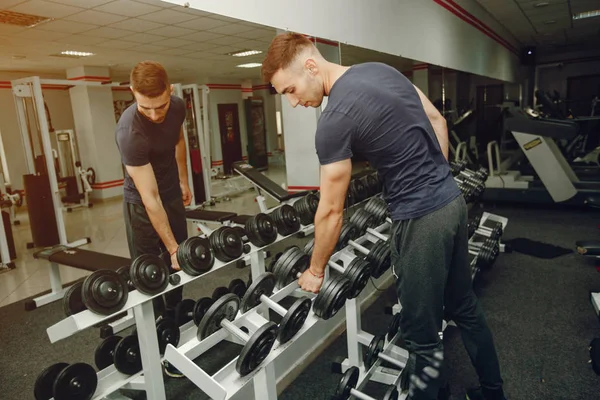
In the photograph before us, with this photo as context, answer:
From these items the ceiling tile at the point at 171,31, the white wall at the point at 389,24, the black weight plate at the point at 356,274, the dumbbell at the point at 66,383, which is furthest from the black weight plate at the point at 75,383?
the ceiling tile at the point at 171,31

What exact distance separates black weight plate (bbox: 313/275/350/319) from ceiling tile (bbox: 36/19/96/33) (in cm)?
352

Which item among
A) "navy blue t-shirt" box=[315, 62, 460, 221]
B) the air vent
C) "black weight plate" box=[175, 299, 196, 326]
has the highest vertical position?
the air vent

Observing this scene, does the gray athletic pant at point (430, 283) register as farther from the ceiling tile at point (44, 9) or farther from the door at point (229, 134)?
the door at point (229, 134)

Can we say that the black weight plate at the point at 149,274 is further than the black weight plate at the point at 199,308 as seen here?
No

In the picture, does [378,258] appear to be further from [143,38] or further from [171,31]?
[143,38]

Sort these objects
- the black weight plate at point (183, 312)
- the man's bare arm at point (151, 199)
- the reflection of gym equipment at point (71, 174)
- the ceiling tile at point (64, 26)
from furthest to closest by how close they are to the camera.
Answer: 1. the reflection of gym equipment at point (71, 174)
2. the ceiling tile at point (64, 26)
3. the black weight plate at point (183, 312)
4. the man's bare arm at point (151, 199)

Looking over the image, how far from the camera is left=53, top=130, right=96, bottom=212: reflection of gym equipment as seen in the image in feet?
21.6

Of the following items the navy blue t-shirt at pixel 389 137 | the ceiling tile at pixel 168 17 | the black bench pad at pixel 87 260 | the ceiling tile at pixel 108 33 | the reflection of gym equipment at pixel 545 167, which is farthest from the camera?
the reflection of gym equipment at pixel 545 167

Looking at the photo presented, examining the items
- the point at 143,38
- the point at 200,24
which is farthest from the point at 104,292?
the point at 143,38

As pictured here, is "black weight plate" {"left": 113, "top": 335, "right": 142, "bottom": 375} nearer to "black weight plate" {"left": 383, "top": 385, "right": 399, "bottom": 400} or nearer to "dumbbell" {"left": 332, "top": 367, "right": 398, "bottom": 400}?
"dumbbell" {"left": 332, "top": 367, "right": 398, "bottom": 400}

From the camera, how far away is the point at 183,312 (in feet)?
6.90

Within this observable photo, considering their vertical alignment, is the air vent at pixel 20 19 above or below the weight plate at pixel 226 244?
above

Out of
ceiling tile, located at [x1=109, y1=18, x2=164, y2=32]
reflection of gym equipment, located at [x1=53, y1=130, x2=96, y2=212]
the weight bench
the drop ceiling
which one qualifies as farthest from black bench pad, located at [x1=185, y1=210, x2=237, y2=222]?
the drop ceiling

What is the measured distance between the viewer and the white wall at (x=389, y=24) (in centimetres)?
209
